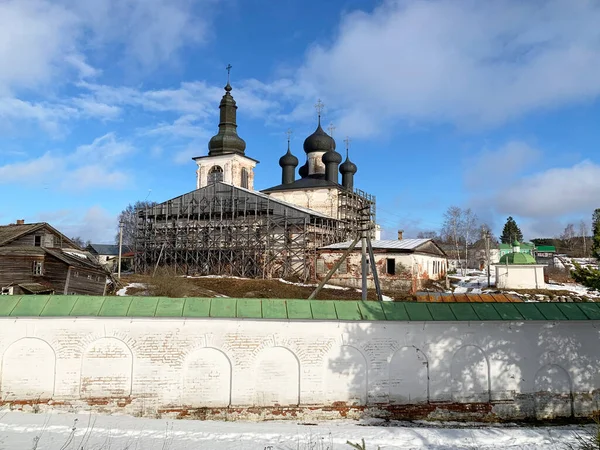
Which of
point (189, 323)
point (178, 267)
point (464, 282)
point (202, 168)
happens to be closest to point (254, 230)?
point (178, 267)

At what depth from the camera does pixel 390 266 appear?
99.6 feet

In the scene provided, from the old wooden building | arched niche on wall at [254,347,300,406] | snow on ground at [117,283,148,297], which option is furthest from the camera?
snow on ground at [117,283,148,297]

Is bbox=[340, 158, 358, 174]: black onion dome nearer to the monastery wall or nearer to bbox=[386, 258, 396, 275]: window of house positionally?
bbox=[386, 258, 396, 275]: window of house

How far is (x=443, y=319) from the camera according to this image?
10422mm

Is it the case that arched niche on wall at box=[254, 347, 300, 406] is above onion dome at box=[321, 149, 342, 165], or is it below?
below

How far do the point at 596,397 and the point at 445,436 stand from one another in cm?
408

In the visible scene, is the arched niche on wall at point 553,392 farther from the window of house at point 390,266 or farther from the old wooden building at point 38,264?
the window of house at point 390,266

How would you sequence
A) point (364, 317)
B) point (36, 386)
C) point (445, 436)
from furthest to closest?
point (364, 317) < point (36, 386) < point (445, 436)

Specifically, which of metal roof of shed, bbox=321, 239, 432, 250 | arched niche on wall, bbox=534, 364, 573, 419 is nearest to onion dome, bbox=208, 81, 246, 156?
metal roof of shed, bbox=321, 239, 432, 250

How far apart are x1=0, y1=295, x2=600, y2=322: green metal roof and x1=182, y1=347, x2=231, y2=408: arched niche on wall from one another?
2.83 feet

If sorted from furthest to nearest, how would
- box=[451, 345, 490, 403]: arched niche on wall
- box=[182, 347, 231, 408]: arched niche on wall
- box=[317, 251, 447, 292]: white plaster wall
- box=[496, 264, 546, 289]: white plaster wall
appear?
box=[496, 264, 546, 289]: white plaster wall, box=[317, 251, 447, 292]: white plaster wall, box=[451, 345, 490, 403]: arched niche on wall, box=[182, 347, 231, 408]: arched niche on wall

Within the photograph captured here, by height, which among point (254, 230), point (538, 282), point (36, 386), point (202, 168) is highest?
point (202, 168)

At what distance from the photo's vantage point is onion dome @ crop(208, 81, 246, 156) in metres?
44.8

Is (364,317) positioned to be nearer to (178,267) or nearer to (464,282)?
(178,267)
